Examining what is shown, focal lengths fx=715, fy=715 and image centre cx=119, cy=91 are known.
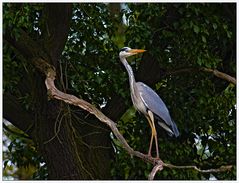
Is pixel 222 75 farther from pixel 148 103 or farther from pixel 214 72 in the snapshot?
pixel 148 103

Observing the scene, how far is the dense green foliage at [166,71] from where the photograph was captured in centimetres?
407

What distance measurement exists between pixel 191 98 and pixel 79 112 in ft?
2.32

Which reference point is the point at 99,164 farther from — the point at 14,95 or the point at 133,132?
the point at 14,95

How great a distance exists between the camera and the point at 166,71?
4.24m

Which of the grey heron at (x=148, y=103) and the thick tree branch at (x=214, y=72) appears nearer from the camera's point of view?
the grey heron at (x=148, y=103)

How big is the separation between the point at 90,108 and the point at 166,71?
957mm

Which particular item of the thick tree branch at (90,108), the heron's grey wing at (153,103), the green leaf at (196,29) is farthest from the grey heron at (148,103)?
the green leaf at (196,29)

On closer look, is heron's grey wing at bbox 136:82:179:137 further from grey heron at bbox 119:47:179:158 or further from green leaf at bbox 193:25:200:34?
green leaf at bbox 193:25:200:34

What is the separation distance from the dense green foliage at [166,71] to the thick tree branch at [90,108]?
25 centimetres

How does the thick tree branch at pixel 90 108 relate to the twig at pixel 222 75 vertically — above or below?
below

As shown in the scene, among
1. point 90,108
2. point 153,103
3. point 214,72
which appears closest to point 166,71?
point 214,72

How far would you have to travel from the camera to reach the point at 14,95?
449 cm

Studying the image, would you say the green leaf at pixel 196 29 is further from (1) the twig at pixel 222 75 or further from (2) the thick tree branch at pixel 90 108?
(2) the thick tree branch at pixel 90 108

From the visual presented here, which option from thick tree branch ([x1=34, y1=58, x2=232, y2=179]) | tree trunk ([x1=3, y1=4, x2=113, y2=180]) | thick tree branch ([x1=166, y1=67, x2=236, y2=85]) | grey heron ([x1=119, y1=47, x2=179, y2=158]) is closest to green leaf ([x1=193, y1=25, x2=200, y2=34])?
thick tree branch ([x1=166, y1=67, x2=236, y2=85])
